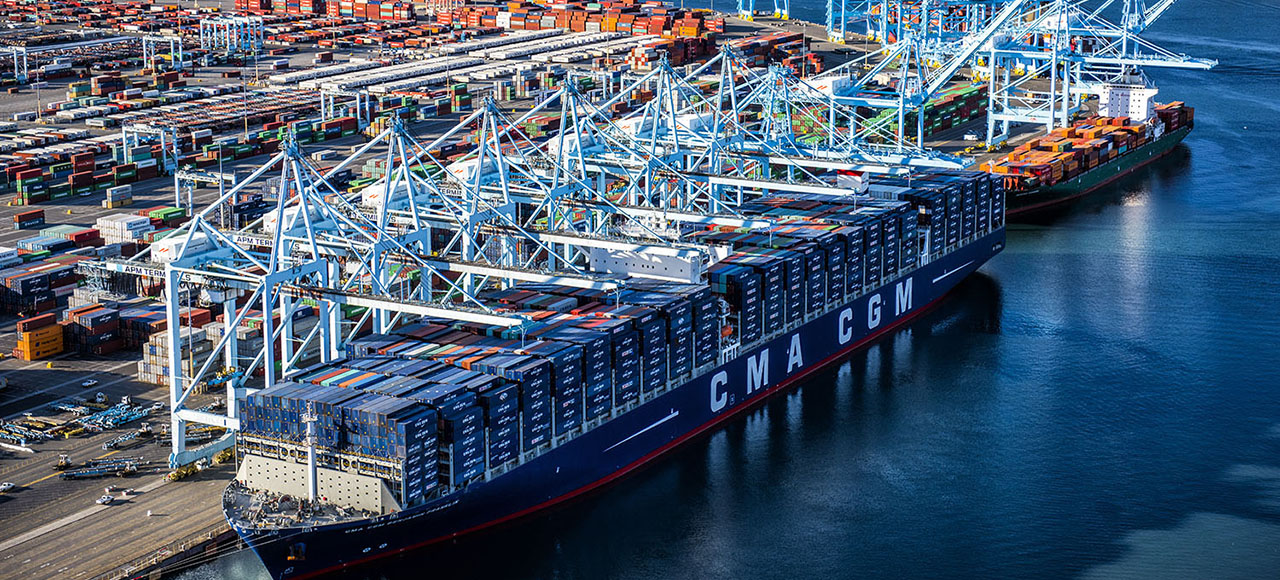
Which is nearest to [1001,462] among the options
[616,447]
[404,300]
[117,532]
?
[616,447]

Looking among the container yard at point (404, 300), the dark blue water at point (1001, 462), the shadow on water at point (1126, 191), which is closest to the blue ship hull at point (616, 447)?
the container yard at point (404, 300)

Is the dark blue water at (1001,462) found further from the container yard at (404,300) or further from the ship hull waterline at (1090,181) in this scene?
the ship hull waterline at (1090,181)

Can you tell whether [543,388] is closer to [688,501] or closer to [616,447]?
[616,447]

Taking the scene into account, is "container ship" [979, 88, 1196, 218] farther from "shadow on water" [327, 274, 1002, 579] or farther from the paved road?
the paved road

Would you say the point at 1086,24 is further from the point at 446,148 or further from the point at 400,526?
the point at 400,526

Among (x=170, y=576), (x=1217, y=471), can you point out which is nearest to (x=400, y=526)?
(x=170, y=576)

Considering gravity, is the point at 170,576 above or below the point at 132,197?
below
